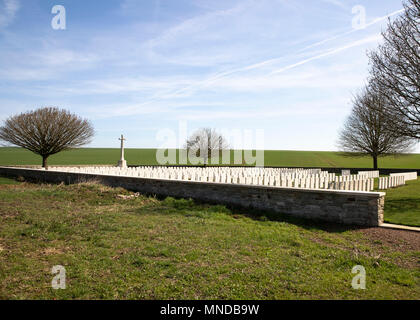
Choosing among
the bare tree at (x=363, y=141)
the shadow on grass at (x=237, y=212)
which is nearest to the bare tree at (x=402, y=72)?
the shadow on grass at (x=237, y=212)

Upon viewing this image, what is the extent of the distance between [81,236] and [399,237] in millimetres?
6814

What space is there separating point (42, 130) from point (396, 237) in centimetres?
2696

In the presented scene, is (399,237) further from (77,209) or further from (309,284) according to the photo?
(77,209)

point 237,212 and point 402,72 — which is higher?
point 402,72

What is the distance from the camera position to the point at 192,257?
16.3 feet

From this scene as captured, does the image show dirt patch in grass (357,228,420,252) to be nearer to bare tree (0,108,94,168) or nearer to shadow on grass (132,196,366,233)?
shadow on grass (132,196,366,233)

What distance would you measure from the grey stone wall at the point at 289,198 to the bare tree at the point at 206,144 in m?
24.3

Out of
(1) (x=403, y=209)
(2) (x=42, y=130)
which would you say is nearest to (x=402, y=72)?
(1) (x=403, y=209)

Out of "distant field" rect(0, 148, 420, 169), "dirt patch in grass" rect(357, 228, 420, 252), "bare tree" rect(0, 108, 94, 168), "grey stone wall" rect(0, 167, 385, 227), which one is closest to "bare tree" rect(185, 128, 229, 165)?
"distant field" rect(0, 148, 420, 169)

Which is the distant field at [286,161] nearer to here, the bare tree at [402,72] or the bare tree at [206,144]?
the bare tree at [206,144]

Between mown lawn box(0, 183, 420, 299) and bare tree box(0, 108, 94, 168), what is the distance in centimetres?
1984

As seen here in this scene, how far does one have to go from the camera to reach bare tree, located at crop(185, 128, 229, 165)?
3669 cm

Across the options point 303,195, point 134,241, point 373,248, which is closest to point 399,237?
point 373,248

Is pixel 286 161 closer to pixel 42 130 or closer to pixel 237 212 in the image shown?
pixel 42 130
